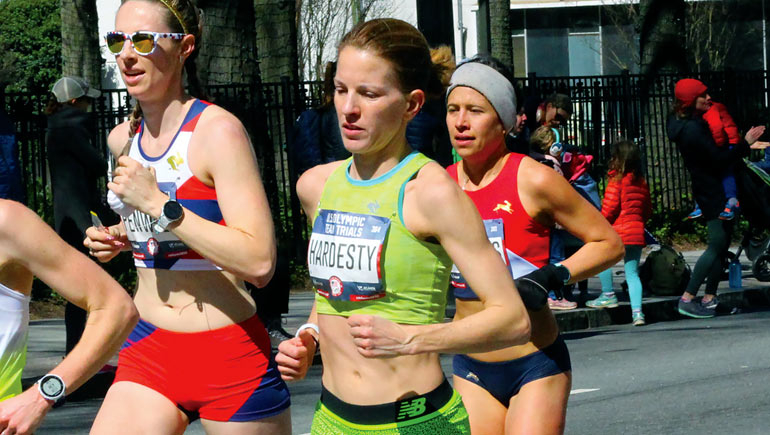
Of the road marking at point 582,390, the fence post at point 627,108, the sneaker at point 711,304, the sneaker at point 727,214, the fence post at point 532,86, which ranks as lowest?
the sneaker at point 711,304

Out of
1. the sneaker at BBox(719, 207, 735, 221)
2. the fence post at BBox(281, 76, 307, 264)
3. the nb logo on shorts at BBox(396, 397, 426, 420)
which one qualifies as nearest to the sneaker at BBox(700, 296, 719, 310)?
the sneaker at BBox(719, 207, 735, 221)

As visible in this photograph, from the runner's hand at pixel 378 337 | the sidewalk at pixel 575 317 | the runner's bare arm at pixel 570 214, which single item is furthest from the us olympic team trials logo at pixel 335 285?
the sidewalk at pixel 575 317

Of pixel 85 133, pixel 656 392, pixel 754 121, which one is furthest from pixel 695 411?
pixel 754 121

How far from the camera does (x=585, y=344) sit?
35.5 feet

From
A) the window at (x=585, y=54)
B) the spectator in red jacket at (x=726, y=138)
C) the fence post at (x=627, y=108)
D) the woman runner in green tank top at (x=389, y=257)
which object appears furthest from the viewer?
the window at (x=585, y=54)

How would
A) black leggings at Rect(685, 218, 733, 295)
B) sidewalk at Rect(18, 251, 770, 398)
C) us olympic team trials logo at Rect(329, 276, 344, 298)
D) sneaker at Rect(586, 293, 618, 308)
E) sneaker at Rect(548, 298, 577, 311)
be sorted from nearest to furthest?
us olympic team trials logo at Rect(329, 276, 344, 298), sidewalk at Rect(18, 251, 770, 398), black leggings at Rect(685, 218, 733, 295), sneaker at Rect(548, 298, 577, 311), sneaker at Rect(586, 293, 618, 308)

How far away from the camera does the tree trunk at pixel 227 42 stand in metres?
14.4

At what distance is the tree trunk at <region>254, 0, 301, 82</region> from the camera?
18.0 m

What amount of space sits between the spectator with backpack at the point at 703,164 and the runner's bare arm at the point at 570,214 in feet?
23.0

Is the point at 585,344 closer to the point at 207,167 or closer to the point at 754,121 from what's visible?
the point at 207,167

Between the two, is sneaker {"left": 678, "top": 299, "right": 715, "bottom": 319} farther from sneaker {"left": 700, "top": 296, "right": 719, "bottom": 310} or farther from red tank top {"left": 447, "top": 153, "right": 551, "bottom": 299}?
red tank top {"left": 447, "top": 153, "right": 551, "bottom": 299}

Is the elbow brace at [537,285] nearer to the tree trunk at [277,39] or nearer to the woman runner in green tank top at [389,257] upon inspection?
the woman runner in green tank top at [389,257]

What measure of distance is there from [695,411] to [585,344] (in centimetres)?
302

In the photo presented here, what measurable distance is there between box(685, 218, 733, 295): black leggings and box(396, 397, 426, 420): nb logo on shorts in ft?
28.2
